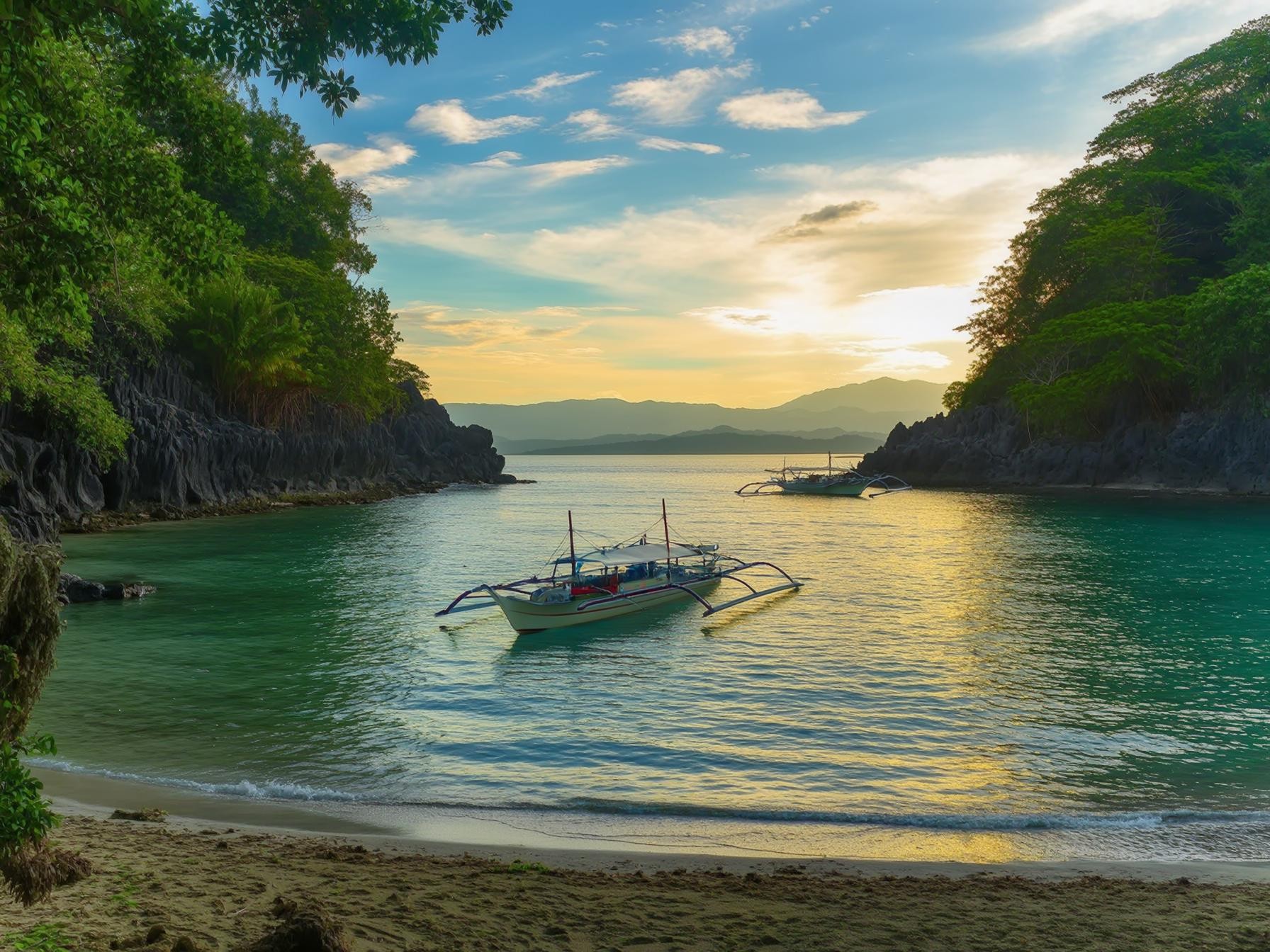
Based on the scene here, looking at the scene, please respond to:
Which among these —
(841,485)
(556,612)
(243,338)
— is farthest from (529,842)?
(841,485)

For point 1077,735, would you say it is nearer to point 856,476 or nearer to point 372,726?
point 372,726

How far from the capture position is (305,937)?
5.80 meters

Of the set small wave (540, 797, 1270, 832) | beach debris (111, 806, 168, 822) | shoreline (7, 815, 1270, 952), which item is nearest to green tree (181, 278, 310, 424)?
beach debris (111, 806, 168, 822)

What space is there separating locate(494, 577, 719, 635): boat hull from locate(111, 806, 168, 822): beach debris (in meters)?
14.2

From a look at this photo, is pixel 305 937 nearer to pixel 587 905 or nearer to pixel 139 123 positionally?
pixel 587 905

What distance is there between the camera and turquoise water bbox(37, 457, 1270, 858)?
40.3ft

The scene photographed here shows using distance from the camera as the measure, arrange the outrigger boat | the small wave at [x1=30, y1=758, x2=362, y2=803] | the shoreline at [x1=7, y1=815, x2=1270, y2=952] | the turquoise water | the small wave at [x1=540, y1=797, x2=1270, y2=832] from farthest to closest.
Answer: the outrigger boat < the turquoise water < the small wave at [x1=30, y1=758, x2=362, y2=803] < the small wave at [x1=540, y1=797, x2=1270, y2=832] < the shoreline at [x1=7, y1=815, x2=1270, y2=952]

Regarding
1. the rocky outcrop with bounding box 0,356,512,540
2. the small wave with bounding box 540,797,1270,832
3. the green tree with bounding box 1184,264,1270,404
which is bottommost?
the small wave with bounding box 540,797,1270,832

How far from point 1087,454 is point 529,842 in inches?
3416

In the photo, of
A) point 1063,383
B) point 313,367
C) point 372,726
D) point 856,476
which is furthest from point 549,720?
point 856,476

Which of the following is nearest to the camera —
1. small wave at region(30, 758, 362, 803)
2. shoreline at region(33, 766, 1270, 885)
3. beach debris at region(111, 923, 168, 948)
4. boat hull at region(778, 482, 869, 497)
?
beach debris at region(111, 923, 168, 948)

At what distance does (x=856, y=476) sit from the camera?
326ft

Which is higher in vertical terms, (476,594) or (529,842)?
(476,594)

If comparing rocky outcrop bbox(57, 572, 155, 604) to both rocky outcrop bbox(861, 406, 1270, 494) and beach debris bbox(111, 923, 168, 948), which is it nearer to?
beach debris bbox(111, 923, 168, 948)
